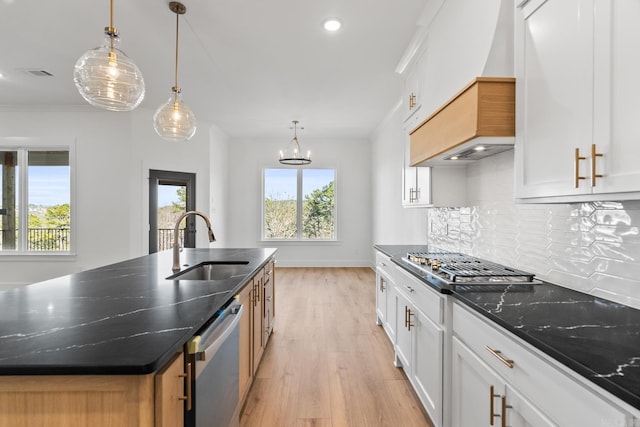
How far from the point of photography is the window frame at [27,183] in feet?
17.4

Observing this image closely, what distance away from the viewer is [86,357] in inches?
35.1

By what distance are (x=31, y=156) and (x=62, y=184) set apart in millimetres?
713

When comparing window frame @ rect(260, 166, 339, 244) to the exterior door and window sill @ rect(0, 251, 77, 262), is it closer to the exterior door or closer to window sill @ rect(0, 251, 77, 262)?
the exterior door

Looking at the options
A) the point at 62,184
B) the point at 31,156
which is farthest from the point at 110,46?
the point at 31,156

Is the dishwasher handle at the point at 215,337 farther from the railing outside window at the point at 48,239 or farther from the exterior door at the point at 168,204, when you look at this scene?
the railing outside window at the point at 48,239

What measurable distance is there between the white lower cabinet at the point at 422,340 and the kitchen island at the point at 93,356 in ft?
3.85

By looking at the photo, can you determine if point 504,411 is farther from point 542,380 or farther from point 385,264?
point 385,264

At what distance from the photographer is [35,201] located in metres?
5.34

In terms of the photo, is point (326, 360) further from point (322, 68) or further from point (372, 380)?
point (322, 68)

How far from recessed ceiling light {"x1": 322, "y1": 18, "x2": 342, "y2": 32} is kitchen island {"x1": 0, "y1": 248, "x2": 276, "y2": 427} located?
99.9 inches

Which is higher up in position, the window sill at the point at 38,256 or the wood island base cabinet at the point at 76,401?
the wood island base cabinet at the point at 76,401

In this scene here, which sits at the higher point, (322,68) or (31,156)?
(322,68)

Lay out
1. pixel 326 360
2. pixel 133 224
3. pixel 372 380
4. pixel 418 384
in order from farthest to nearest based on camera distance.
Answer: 1. pixel 133 224
2. pixel 326 360
3. pixel 372 380
4. pixel 418 384

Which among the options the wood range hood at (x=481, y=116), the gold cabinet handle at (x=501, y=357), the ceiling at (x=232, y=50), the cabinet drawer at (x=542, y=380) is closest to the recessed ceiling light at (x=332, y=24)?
the ceiling at (x=232, y=50)
